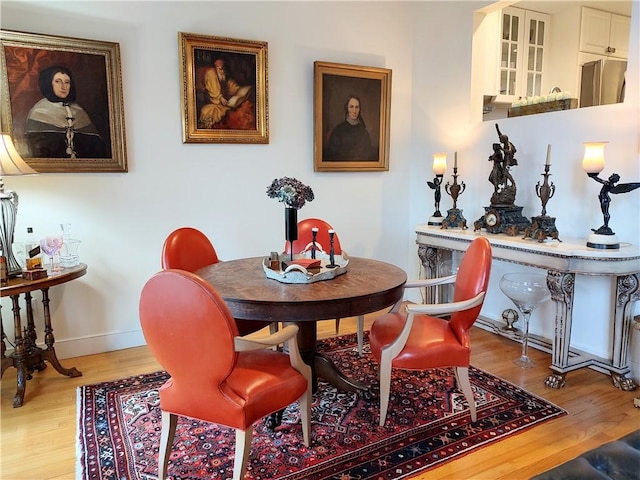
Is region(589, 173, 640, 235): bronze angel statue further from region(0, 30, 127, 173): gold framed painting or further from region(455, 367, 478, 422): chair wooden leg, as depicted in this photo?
region(0, 30, 127, 173): gold framed painting

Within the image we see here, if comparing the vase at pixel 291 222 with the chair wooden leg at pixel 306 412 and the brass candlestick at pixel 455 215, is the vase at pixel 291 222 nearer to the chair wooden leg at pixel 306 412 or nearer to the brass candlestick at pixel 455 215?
the chair wooden leg at pixel 306 412

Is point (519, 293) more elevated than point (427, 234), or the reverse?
point (427, 234)

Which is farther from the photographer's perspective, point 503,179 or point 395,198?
point 395,198

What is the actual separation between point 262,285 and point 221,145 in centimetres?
177

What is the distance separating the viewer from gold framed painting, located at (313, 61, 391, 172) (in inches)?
152

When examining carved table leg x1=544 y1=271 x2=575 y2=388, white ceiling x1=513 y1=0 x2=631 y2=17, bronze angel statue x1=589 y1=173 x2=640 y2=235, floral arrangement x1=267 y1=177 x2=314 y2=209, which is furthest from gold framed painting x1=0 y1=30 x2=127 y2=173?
white ceiling x1=513 y1=0 x2=631 y2=17

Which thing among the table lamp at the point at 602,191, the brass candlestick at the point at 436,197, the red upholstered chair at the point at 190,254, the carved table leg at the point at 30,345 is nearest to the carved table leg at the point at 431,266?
the brass candlestick at the point at 436,197

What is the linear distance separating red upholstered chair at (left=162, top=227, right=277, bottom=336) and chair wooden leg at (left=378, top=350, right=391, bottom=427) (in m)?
Answer: 0.71

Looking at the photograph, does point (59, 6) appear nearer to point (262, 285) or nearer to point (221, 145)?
point (221, 145)

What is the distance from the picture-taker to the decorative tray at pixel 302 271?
2.17 metres

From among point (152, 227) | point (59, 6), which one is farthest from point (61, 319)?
point (59, 6)

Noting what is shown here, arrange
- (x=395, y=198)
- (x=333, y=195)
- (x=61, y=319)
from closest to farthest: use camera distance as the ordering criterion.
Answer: (x=61, y=319)
(x=333, y=195)
(x=395, y=198)

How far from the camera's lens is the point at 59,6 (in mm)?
2904

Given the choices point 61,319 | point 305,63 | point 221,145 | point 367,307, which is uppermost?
point 305,63
